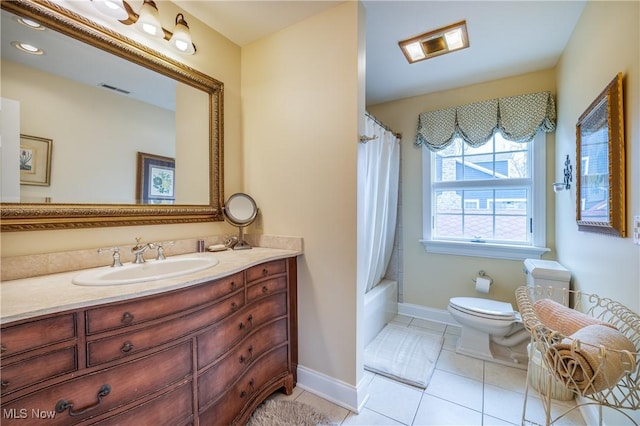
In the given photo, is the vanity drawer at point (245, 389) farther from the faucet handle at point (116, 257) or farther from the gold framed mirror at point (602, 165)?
the gold framed mirror at point (602, 165)

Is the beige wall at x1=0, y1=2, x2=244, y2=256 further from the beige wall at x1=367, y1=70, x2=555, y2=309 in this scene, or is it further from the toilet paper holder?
the toilet paper holder

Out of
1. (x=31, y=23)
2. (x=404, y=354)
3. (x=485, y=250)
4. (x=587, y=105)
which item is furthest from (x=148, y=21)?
(x=485, y=250)

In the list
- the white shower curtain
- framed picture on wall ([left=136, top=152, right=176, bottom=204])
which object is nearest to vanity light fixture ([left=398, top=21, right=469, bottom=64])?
the white shower curtain

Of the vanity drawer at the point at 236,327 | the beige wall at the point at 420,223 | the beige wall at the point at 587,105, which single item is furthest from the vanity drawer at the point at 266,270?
the beige wall at the point at 420,223

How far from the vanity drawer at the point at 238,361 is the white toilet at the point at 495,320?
4.89 feet

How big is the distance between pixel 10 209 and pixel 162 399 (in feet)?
3.26

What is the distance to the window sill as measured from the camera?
2320mm

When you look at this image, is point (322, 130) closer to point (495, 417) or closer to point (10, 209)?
point (10, 209)

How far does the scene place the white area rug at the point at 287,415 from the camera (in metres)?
1.43

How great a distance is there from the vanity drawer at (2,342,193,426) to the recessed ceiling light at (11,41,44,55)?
4.47 ft

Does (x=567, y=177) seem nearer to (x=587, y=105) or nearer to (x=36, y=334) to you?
(x=587, y=105)

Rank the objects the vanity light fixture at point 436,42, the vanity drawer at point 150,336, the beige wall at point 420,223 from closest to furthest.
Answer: the vanity drawer at point 150,336
the vanity light fixture at point 436,42
the beige wall at point 420,223

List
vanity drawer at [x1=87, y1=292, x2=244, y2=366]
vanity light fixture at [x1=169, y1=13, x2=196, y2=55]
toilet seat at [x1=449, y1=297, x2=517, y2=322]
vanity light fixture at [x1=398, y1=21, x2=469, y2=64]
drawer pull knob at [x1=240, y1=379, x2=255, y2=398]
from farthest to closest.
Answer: toilet seat at [x1=449, y1=297, x2=517, y2=322] → vanity light fixture at [x1=398, y1=21, x2=469, y2=64] → vanity light fixture at [x1=169, y1=13, x2=196, y2=55] → drawer pull knob at [x1=240, y1=379, x2=255, y2=398] → vanity drawer at [x1=87, y1=292, x2=244, y2=366]

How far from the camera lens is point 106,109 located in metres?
1.36
